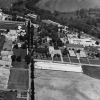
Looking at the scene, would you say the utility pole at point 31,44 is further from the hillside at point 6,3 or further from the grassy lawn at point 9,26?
the hillside at point 6,3

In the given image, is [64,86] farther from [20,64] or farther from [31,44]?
[31,44]

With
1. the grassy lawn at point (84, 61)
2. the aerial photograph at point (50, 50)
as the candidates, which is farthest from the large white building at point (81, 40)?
the grassy lawn at point (84, 61)

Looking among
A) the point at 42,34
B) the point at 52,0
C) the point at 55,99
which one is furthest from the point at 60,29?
the point at 55,99

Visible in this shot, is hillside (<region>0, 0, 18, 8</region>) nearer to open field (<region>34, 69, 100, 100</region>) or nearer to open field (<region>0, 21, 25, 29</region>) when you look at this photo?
open field (<region>0, 21, 25, 29</region>)

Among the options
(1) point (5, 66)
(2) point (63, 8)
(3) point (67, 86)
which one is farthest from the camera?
(2) point (63, 8)

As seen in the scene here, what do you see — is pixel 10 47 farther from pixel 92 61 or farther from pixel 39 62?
pixel 92 61

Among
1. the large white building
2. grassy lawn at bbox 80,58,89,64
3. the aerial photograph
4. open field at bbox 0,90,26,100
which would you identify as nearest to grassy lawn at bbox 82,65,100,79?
the aerial photograph

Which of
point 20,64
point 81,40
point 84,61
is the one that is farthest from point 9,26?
point 84,61

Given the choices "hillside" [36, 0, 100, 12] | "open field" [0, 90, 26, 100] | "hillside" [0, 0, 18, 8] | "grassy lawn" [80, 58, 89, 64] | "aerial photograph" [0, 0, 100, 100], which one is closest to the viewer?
"open field" [0, 90, 26, 100]
